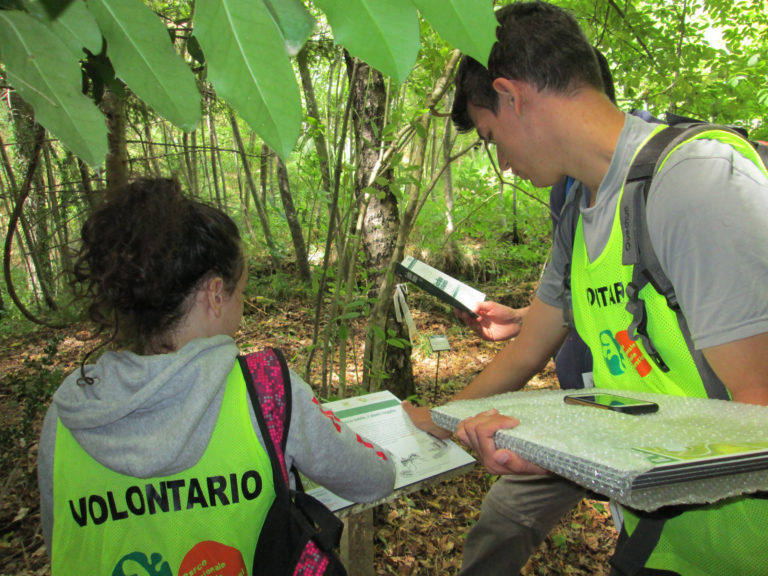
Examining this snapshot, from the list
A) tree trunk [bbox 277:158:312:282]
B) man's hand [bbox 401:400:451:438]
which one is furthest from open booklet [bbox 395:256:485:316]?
tree trunk [bbox 277:158:312:282]

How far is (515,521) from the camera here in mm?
1891

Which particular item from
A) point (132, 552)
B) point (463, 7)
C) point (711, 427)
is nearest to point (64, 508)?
point (132, 552)

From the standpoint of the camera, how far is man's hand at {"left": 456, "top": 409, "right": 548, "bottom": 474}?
107 centimetres

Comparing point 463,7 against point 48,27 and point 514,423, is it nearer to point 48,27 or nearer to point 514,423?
point 48,27

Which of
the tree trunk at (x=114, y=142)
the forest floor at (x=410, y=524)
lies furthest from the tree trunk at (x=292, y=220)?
the tree trunk at (x=114, y=142)

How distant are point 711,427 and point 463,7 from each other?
2.75ft

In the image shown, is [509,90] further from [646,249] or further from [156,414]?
[156,414]

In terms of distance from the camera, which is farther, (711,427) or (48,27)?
(711,427)

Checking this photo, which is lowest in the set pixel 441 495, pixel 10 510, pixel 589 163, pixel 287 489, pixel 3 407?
pixel 441 495

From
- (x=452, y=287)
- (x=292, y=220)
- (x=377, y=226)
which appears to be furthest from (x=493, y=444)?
(x=292, y=220)

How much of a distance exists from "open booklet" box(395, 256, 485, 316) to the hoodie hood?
117 cm

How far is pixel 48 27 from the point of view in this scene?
0.46 meters

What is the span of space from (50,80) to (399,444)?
1.36m

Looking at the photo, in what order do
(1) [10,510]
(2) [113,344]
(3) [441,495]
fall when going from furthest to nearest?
(3) [441,495]
(1) [10,510]
(2) [113,344]
